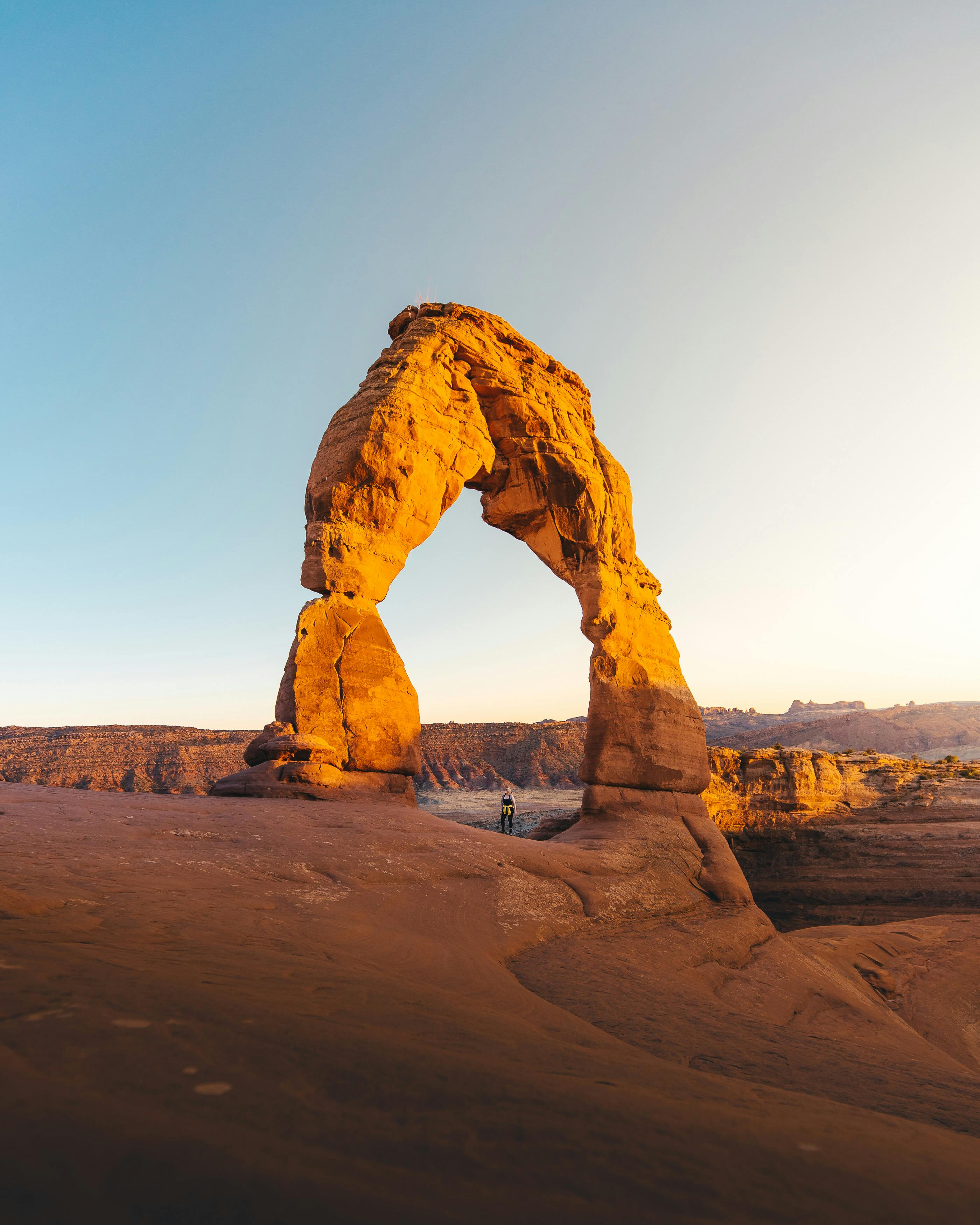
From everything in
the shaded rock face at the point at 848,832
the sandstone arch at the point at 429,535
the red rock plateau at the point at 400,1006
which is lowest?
the shaded rock face at the point at 848,832

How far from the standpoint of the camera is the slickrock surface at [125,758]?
113 feet

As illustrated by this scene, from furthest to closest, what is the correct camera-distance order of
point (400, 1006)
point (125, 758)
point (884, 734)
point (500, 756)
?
point (884, 734)
point (500, 756)
point (125, 758)
point (400, 1006)

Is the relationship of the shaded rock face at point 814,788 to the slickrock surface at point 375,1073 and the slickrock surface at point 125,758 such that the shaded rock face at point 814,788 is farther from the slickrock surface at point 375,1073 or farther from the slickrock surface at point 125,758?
the slickrock surface at point 125,758

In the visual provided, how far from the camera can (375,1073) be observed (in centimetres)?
131

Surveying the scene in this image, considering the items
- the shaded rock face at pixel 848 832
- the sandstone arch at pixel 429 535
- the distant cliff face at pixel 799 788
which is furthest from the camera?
the distant cliff face at pixel 799 788

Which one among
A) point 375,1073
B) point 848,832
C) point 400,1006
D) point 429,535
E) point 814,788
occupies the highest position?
point 429,535

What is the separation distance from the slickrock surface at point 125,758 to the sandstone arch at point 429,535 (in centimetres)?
2816

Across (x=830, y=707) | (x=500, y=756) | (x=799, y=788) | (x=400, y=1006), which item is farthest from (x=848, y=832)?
(x=830, y=707)

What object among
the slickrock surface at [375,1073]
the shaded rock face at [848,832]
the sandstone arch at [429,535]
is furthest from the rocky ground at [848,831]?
the slickrock surface at [375,1073]

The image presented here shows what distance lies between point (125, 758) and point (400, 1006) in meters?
40.5

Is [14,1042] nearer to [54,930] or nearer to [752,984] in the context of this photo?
[54,930]

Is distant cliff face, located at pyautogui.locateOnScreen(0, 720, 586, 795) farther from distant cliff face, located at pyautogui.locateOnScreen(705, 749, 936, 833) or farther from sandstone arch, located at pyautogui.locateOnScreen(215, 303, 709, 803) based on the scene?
sandstone arch, located at pyautogui.locateOnScreen(215, 303, 709, 803)

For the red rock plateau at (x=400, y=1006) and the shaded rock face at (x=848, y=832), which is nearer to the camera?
the red rock plateau at (x=400, y=1006)

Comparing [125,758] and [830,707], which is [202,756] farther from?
[830,707]
